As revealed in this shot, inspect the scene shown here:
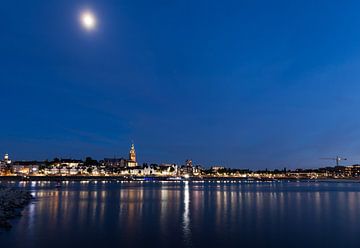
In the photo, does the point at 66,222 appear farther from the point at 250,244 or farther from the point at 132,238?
the point at 250,244

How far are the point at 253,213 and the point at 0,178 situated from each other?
15907 cm

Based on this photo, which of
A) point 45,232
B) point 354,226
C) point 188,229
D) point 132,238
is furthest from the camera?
point 354,226

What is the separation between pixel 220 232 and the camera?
2675 centimetres

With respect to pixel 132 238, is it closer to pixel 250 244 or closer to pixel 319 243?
pixel 250 244

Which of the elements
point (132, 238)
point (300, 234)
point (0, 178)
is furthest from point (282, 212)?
point (0, 178)

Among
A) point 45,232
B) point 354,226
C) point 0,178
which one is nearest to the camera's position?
point 45,232

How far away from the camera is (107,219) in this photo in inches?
1314

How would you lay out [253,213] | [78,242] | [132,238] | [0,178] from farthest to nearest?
[0,178] < [253,213] < [132,238] < [78,242]

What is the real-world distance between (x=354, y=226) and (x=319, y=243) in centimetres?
866

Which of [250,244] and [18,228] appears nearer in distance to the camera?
[250,244]

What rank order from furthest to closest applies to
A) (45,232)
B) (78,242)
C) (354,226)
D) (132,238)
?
1. (354,226)
2. (45,232)
3. (132,238)
4. (78,242)

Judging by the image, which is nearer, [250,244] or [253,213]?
[250,244]

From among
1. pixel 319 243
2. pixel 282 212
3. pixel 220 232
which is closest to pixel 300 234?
pixel 319 243

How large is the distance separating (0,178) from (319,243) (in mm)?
173031
